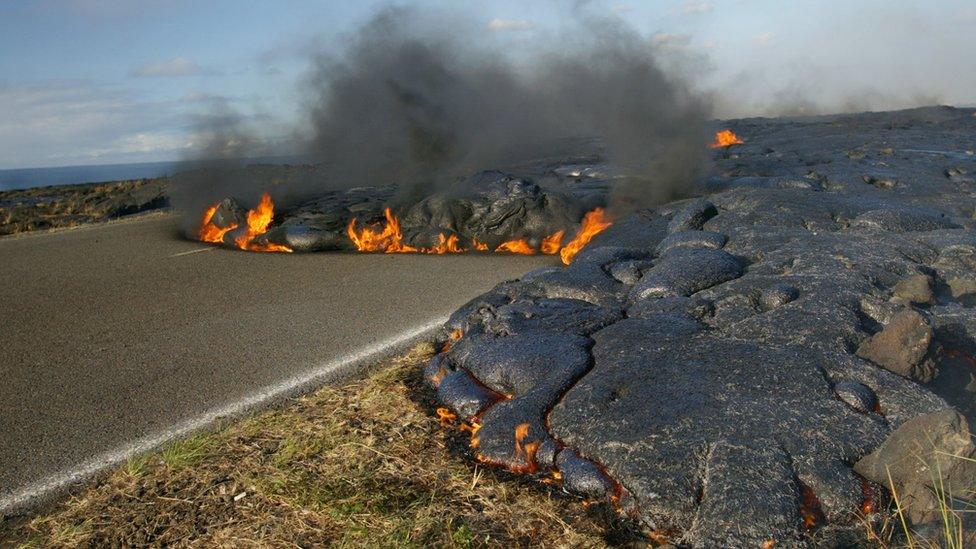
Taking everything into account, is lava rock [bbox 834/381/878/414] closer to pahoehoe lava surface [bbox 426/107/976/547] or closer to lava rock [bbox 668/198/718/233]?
pahoehoe lava surface [bbox 426/107/976/547]

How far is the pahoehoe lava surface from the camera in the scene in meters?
3.12

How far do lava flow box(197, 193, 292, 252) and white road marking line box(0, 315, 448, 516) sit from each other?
5086mm

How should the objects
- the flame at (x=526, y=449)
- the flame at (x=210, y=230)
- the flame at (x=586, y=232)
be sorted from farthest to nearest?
1. the flame at (x=210, y=230)
2. the flame at (x=586, y=232)
3. the flame at (x=526, y=449)

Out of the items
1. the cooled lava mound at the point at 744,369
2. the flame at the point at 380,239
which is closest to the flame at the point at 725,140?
the flame at the point at 380,239

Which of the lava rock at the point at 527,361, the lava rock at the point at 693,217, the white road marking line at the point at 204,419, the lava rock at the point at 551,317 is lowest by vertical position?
the white road marking line at the point at 204,419

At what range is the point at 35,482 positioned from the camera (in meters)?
3.67

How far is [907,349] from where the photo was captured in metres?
3.88

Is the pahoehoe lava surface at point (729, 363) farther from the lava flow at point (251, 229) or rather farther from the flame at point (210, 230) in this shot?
the flame at point (210, 230)

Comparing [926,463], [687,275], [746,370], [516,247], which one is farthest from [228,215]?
[926,463]

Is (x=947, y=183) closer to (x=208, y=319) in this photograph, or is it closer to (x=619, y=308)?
(x=619, y=308)

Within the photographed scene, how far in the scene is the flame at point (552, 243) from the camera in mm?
9609

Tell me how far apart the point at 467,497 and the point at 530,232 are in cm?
672

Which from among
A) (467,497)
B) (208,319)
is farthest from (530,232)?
(467,497)

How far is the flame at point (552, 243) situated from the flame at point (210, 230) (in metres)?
4.50
